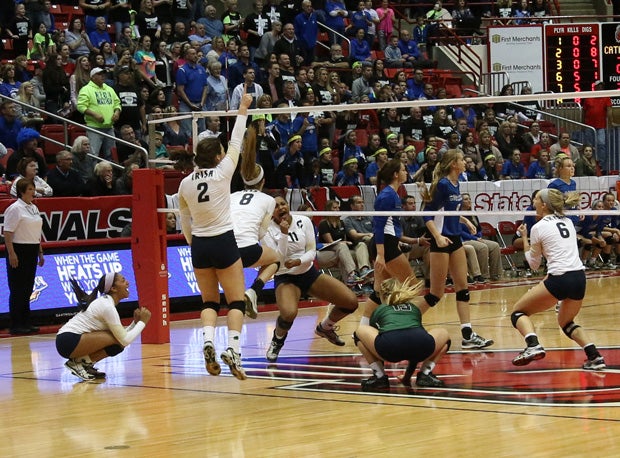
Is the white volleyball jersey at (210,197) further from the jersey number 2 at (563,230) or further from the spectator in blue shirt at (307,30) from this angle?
the spectator in blue shirt at (307,30)

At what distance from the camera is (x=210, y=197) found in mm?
9664

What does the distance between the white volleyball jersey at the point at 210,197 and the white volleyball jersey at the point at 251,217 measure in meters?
0.98

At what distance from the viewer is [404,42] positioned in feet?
90.1

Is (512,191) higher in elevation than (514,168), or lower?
lower

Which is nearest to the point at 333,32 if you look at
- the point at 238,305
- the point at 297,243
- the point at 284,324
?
the point at 297,243

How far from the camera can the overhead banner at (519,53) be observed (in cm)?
2780

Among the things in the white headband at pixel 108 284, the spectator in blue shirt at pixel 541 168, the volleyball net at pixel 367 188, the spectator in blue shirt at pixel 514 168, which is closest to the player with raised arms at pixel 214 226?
the white headband at pixel 108 284

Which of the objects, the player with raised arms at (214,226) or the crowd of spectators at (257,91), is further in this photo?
the crowd of spectators at (257,91)

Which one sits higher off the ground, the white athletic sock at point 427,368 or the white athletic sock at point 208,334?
the white athletic sock at point 208,334

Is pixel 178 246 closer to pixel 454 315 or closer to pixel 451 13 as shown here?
pixel 454 315

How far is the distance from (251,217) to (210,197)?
121cm

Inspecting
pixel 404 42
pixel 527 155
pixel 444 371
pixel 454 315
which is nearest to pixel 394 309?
pixel 444 371

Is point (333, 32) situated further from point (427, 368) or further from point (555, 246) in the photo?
point (427, 368)

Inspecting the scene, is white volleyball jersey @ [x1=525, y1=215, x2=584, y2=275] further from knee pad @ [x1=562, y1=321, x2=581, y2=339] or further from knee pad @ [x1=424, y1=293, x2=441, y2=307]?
knee pad @ [x1=424, y1=293, x2=441, y2=307]
